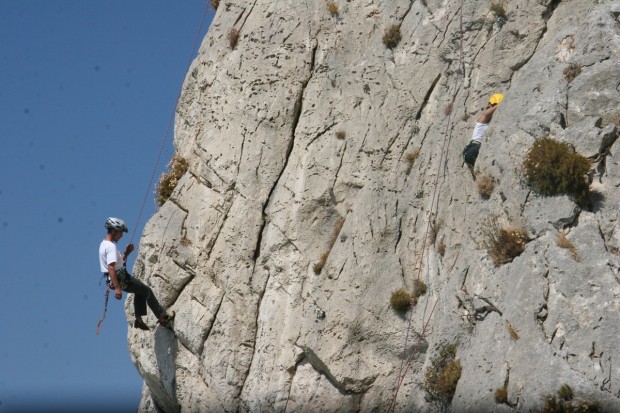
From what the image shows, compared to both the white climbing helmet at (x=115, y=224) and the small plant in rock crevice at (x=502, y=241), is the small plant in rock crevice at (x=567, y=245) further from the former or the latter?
the white climbing helmet at (x=115, y=224)

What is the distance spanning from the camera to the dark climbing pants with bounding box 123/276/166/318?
27.1 metres

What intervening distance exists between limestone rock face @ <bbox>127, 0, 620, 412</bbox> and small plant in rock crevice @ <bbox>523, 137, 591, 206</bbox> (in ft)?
0.68

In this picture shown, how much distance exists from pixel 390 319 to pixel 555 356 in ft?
19.4

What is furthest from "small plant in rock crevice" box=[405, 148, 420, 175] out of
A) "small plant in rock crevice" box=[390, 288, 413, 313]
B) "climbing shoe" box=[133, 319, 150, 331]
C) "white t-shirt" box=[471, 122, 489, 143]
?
"climbing shoe" box=[133, 319, 150, 331]

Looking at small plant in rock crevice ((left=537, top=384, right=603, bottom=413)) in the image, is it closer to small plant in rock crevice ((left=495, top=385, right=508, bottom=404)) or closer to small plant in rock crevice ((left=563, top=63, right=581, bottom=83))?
small plant in rock crevice ((left=495, top=385, right=508, bottom=404))

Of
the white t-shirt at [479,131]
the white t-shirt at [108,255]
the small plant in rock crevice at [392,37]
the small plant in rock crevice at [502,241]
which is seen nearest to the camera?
the small plant in rock crevice at [502,241]

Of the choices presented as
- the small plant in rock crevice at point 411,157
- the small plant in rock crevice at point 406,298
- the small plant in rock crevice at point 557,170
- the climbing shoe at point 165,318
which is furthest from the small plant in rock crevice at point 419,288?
the climbing shoe at point 165,318

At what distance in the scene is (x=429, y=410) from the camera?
74.2ft

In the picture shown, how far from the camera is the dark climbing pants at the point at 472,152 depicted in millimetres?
23875

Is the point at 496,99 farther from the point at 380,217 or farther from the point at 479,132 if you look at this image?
the point at 380,217

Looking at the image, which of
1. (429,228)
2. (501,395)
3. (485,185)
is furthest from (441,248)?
(501,395)

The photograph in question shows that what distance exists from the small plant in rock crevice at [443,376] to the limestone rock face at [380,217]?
0.20m

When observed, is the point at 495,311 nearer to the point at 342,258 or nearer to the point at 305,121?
the point at 342,258

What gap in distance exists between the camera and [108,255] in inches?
1040
